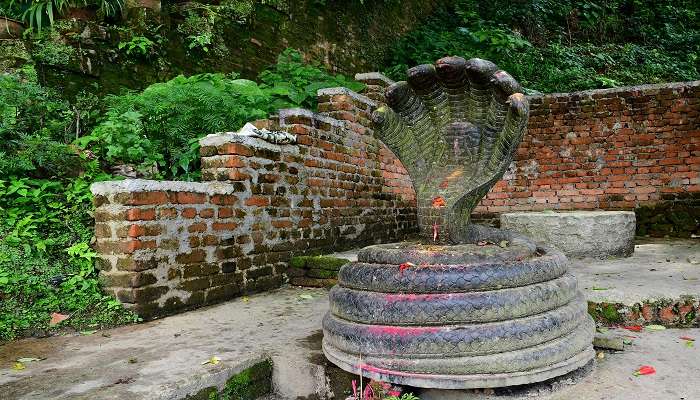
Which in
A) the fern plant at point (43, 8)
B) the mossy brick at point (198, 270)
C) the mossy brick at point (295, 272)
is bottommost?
the mossy brick at point (295, 272)

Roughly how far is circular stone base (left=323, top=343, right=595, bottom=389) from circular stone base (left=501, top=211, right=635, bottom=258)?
2703mm

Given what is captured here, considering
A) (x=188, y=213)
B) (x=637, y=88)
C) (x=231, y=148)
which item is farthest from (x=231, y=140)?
(x=637, y=88)

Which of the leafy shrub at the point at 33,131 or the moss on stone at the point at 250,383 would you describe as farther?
the leafy shrub at the point at 33,131

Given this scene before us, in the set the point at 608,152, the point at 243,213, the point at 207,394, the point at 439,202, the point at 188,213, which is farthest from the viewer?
the point at 608,152

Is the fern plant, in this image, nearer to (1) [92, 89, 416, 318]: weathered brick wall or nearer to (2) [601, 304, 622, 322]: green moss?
(1) [92, 89, 416, 318]: weathered brick wall

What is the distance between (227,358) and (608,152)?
19.9 feet

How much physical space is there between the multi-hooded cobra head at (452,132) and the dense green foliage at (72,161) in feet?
5.90

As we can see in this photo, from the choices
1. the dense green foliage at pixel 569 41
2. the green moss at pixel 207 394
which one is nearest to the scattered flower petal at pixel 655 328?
the green moss at pixel 207 394

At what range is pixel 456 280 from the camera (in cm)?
195

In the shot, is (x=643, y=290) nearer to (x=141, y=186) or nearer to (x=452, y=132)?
(x=452, y=132)

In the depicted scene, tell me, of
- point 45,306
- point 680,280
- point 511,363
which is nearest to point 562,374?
point 511,363

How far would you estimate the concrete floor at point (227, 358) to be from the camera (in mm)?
1840

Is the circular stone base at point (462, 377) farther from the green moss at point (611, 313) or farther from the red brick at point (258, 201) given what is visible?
the red brick at point (258, 201)

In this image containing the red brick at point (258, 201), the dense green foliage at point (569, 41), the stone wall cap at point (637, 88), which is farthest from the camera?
the dense green foliage at point (569, 41)
